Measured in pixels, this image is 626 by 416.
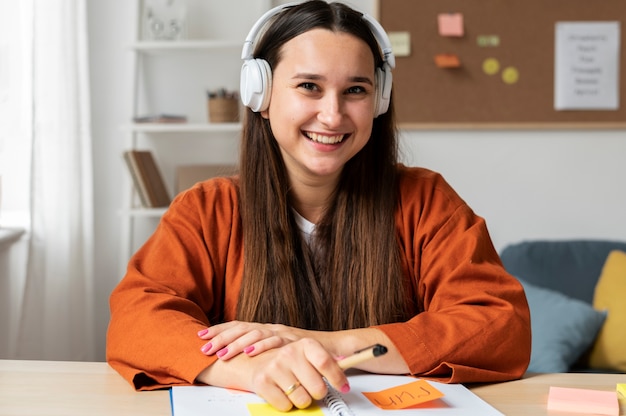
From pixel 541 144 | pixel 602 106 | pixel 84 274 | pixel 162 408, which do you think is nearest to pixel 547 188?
pixel 541 144

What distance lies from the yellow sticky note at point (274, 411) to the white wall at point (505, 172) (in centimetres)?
226

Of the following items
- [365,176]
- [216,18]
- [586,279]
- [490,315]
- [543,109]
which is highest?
[216,18]

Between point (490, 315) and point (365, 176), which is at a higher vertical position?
point (365, 176)

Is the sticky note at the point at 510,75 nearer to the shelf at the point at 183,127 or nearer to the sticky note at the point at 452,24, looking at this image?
the sticky note at the point at 452,24

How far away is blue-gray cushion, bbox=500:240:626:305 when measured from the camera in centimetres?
292

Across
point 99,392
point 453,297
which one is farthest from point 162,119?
point 99,392

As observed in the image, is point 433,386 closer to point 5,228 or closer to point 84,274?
point 5,228

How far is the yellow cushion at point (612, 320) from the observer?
2578 millimetres

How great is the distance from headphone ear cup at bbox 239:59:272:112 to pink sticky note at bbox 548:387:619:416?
695mm

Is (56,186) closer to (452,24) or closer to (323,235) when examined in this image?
(323,235)

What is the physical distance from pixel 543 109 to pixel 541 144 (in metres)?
0.14

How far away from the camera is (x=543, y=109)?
3273mm

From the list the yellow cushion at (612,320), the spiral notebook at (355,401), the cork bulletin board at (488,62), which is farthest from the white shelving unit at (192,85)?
the spiral notebook at (355,401)

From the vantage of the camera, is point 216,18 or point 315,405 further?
point 216,18
